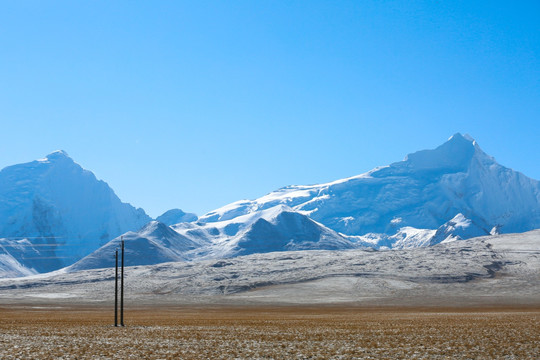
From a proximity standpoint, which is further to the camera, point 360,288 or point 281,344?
point 360,288

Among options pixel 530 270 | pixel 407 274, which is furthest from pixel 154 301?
pixel 530 270

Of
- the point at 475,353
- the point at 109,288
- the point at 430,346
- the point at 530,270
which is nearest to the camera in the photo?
the point at 475,353

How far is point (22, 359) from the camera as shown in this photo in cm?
2594

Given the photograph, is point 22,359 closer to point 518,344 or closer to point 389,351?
point 389,351

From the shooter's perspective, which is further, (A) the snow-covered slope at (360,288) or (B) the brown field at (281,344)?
(A) the snow-covered slope at (360,288)

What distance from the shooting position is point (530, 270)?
7077 inches

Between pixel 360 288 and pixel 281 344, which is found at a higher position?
pixel 281 344

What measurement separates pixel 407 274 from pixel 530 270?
37.1m

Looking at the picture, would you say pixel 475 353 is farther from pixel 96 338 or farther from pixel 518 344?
pixel 96 338

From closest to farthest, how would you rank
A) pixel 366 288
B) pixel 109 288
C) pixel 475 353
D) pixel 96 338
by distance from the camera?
pixel 475 353 < pixel 96 338 < pixel 366 288 < pixel 109 288

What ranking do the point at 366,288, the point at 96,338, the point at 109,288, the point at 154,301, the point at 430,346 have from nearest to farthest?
1. the point at 430,346
2. the point at 96,338
3. the point at 154,301
4. the point at 366,288
5. the point at 109,288

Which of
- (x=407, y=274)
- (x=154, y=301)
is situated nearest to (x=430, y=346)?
(x=154, y=301)

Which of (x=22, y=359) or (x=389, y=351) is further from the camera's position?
(x=389, y=351)

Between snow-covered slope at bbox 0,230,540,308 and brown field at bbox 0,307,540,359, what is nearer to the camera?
brown field at bbox 0,307,540,359
